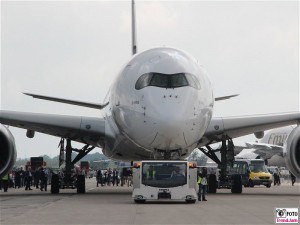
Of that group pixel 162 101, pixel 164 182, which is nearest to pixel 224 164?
pixel 164 182

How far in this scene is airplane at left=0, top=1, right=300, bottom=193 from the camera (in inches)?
910

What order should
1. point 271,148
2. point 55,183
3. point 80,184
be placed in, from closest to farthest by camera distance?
point 55,183, point 80,184, point 271,148

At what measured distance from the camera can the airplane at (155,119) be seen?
75.9 feet

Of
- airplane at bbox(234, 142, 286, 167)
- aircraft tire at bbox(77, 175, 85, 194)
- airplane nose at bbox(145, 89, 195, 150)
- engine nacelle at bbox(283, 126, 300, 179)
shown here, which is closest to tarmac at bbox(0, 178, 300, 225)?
airplane nose at bbox(145, 89, 195, 150)

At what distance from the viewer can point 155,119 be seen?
2283 centimetres

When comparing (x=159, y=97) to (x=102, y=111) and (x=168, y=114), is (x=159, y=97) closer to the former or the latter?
(x=168, y=114)

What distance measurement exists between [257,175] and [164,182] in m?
30.3

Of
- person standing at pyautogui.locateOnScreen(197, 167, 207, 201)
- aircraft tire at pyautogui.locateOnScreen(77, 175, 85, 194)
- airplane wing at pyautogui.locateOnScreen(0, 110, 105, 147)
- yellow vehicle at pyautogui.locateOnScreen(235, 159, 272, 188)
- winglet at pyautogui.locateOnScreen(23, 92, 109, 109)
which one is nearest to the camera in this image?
person standing at pyautogui.locateOnScreen(197, 167, 207, 201)

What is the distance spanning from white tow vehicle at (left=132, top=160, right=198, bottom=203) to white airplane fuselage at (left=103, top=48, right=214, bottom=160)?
618 millimetres

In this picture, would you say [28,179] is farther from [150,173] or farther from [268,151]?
[268,151]

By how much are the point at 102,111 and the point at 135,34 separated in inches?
433

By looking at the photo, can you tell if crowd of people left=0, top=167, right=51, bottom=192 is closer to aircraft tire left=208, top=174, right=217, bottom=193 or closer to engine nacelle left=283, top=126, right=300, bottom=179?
aircraft tire left=208, top=174, right=217, bottom=193

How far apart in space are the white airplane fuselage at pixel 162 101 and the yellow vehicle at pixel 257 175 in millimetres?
27104

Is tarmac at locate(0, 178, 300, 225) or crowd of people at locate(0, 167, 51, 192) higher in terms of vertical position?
crowd of people at locate(0, 167, 51, 192)
